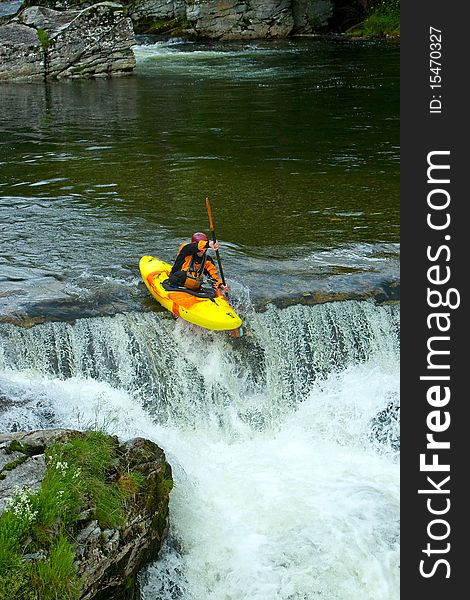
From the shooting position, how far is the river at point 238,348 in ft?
25.5

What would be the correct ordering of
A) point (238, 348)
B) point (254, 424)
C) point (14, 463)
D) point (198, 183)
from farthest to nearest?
point (198, 183), point (238, 348), point (254, 424), point (14, 463)

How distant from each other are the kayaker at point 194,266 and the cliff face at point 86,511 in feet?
10.3

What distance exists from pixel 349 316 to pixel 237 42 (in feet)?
94.4

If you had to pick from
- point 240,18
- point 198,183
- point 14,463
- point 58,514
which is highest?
point 240,18

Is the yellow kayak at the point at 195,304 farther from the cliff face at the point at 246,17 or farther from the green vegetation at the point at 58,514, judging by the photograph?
the cliff face at the point at 246,17

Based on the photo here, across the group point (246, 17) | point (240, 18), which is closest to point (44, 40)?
point (240, 18)

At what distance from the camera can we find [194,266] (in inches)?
414

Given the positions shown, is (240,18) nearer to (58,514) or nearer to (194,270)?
(194,270)

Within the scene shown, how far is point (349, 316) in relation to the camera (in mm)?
10680

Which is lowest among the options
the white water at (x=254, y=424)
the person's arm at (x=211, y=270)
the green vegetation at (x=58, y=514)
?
the white water at (x=254, y=424)

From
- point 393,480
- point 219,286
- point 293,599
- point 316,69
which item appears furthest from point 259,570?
point 316,69

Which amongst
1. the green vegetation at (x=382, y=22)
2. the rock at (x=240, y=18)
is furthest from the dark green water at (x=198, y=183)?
the rock at (x=240, y=18)

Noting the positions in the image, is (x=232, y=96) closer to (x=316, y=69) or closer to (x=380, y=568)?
(x=316, y=69)

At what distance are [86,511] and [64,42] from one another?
24.1 metres
